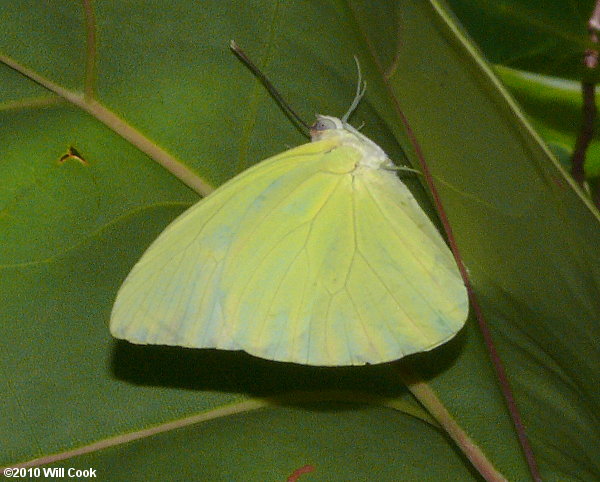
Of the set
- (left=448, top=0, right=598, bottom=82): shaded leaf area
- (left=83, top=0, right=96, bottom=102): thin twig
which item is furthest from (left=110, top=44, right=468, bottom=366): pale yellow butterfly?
(left=448, top=0, right=598, bottom=82): shaded leaf area

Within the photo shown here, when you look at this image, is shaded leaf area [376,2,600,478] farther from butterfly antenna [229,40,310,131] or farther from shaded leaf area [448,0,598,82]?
shaded leaf area [448,0,598,82]

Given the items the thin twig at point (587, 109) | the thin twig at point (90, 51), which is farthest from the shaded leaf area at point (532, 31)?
the thin twig at point (90, 51)

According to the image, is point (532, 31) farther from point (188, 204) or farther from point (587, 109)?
point (188, 204)

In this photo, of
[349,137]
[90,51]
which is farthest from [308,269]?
[90,51]

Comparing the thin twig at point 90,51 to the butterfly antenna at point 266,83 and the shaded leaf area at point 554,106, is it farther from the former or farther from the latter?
the shaded leaf area at point 554,106

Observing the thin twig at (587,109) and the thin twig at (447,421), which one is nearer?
the thin twig at (447,421)

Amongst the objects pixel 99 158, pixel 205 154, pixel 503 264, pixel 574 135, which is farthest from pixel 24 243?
pixel 574 135

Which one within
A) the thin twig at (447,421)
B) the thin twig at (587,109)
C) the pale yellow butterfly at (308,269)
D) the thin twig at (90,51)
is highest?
the thin twig at (587,109)
